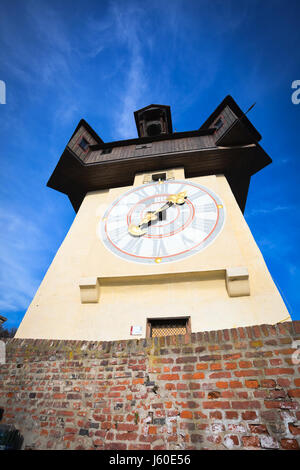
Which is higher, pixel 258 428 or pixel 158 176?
pixel 158 176

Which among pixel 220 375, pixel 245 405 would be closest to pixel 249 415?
pixel 245 405

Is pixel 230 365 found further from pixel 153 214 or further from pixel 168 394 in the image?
pixel 153 214

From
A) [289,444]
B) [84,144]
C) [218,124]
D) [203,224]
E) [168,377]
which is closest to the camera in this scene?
[289,444]

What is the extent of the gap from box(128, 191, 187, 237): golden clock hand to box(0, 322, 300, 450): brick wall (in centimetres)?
292

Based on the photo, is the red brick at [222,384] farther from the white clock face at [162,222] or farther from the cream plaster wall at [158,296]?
the white clock face at [162,222]

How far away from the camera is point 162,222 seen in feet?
18.1

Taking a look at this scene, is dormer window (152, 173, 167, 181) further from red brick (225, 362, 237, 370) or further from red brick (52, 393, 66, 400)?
red brick (52, 393, 66, 400)

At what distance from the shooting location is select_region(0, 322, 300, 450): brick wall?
6.31 feet

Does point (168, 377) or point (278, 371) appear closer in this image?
point (278, 371)

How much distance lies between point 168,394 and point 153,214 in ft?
13.2

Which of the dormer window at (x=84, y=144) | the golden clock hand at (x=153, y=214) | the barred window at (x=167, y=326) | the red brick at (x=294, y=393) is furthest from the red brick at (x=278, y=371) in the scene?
the dormer window at (x=84, y=144)

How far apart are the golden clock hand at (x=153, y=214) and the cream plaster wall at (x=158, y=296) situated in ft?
2.66
